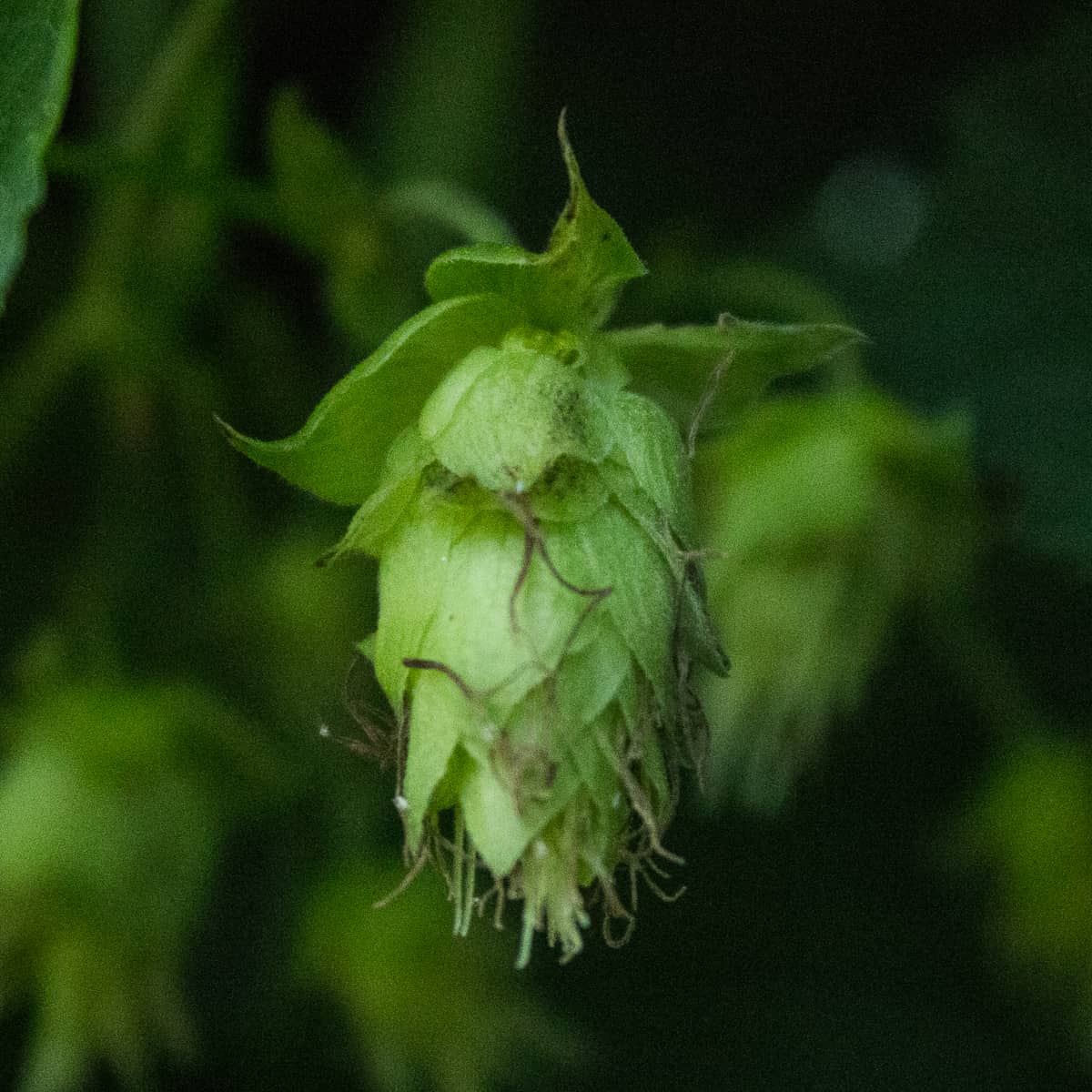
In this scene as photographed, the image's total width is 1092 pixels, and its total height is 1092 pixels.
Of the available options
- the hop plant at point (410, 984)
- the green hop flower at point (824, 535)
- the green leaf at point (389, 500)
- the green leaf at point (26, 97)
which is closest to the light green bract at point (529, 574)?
the green leaf at point (389, 500)

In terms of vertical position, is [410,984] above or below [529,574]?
below

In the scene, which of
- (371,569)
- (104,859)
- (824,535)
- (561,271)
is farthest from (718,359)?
(371,569)

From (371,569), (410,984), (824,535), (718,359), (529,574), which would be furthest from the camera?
(371,569)

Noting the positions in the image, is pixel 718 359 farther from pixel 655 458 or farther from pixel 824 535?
pixel 824 535

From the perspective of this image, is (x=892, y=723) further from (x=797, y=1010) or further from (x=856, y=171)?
(x=856, y=171)

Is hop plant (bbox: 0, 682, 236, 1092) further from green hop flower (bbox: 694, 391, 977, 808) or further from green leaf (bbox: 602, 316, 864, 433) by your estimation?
green leaf (bbox: 602, 316, 864, 433)

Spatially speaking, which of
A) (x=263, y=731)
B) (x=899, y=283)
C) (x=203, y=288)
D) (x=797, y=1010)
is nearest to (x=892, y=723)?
(x=797, y=1010)
